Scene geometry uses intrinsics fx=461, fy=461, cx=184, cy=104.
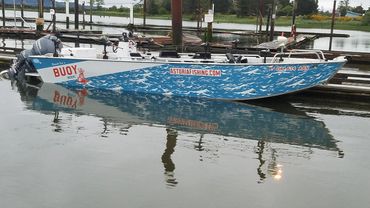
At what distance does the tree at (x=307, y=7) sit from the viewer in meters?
91.3

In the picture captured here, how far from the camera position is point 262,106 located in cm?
1391

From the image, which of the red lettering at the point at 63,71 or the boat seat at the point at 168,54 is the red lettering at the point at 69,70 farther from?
the boat seat at the point at 168,54

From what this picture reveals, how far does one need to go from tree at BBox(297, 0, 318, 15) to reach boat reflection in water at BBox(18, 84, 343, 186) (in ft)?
268

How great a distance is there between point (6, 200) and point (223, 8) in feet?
291

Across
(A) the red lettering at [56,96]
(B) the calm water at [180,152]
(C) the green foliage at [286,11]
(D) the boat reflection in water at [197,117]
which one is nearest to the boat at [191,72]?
(D) the boat reflection in water at [197,117]

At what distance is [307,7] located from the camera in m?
92.9

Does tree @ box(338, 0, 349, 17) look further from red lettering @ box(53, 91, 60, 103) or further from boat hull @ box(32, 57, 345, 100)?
red lettering @ box(53, 91, 60, 103)

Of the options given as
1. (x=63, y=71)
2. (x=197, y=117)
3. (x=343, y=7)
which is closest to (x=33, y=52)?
(x=63, y=71)

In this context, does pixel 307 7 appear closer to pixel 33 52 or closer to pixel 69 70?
pixel 33 52

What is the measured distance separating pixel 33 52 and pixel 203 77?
6.53 metres

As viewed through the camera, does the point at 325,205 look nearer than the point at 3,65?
Yes

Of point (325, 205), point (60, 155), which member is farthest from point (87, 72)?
point (325, 205)

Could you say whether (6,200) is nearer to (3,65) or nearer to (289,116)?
(289,116)

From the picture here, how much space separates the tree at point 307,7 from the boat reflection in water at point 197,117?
81.8m
